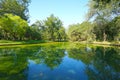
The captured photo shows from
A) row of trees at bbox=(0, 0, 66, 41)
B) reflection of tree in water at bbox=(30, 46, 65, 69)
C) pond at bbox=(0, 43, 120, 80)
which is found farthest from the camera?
row of trees at bbox=(0, 0, 66, 41)

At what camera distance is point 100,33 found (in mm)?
63594

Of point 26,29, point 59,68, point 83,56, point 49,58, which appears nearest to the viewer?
point 59,68

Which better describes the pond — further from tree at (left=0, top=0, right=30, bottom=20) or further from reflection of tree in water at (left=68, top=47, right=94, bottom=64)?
tree at (left=0, top=0, right=30, bottom=20)

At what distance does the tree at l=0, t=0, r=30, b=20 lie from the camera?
1938 inches

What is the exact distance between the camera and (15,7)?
198ft

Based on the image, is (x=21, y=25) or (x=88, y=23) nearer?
(x=88, y=23)

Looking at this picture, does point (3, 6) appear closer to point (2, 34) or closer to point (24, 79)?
point (2, 34)

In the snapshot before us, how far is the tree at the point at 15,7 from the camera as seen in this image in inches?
1938

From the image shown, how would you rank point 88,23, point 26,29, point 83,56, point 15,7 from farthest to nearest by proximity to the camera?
1. point 26,29
2. point 15,7
3. point 88,23
4. point 83,56

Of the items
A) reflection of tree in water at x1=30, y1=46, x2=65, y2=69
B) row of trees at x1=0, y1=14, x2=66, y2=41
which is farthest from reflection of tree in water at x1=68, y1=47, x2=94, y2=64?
row of trees at x1=0, y1=14, x2=66, y2=41

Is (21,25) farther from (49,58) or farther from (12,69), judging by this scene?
(12,69)

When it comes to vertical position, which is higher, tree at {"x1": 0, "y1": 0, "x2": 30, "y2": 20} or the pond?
tree at {"x1": 0, "y1": 0, "x2": 30, "y2": 20}

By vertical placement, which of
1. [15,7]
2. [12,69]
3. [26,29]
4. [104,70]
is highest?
[15,7]

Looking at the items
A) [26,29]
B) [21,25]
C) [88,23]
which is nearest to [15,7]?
[21,25]
